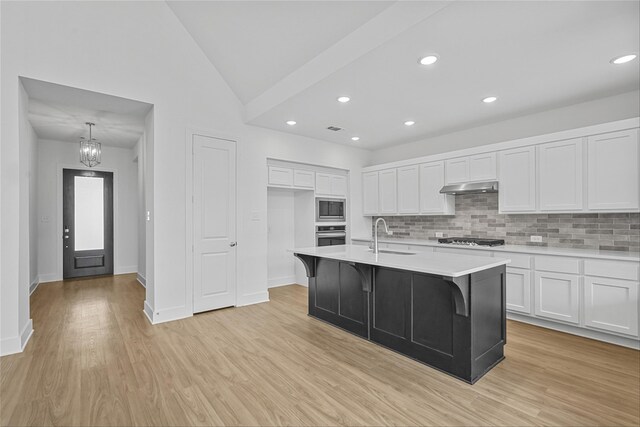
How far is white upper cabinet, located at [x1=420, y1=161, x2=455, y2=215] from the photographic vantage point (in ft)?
17.0

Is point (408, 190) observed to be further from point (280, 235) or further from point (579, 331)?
point (579, 331)

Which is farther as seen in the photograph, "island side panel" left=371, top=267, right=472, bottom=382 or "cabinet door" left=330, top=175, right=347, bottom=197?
"cabinet door" left=330, top=175, right=347, bottom=197

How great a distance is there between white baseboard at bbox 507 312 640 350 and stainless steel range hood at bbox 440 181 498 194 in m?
1.67

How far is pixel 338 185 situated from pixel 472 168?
2.43m

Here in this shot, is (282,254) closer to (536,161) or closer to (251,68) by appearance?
(251,68)

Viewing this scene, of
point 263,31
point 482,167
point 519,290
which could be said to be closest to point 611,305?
point 519,290

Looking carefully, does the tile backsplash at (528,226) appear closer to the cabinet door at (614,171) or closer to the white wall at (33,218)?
the cabinet door at (614,171)

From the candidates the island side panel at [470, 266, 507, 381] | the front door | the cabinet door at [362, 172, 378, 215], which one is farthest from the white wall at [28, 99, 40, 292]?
the island side panel at [470, 266, 507, 381]

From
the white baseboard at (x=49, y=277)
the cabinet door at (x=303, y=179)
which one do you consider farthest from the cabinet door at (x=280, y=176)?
the white baseboard at (x=49, y=277)

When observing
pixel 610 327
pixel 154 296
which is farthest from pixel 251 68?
pixel 610 327

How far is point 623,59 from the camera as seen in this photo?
9.64 feet

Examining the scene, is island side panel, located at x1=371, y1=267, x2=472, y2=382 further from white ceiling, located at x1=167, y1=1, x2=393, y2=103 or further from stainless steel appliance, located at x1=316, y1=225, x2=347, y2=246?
stainless steel appliance, located at x1=316, y1=225, x2=347, y2=246

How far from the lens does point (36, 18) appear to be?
322 centimetres

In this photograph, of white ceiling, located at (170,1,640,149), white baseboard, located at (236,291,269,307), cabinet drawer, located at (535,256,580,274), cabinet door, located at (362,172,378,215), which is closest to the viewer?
white ceiling, located at (170,1,640,149)
